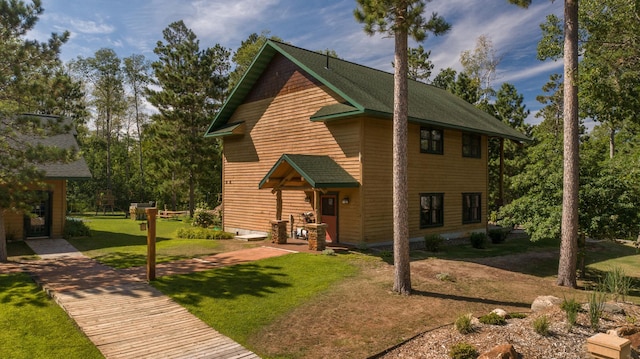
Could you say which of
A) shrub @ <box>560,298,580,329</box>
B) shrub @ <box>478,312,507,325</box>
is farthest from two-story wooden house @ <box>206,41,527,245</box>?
shrub @ <box>560,298,580,329</box>

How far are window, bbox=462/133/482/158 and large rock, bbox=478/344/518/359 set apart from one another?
16.9 meters

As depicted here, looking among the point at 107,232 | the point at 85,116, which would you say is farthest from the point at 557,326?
the point at 85,116

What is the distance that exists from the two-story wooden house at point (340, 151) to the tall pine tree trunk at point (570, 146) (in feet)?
21.5

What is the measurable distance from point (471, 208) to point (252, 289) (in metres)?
16.1

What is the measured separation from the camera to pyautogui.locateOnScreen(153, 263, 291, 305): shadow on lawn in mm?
10375

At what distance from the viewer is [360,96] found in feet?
56.4

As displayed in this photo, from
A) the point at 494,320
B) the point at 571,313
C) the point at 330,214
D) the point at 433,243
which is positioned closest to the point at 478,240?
the point at 433,243

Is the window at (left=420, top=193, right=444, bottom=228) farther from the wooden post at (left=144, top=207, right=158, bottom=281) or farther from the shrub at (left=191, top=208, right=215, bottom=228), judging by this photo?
the shrub at (left=191, top=208, right=215, bottom=228)

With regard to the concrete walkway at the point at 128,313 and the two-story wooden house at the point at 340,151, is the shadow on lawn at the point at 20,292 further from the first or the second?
the two-story wooden house at the point at 340,151

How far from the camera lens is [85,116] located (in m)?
48.7

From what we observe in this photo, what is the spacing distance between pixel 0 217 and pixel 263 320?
11.7 metres

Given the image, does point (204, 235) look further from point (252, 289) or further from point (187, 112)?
point (187, 112)

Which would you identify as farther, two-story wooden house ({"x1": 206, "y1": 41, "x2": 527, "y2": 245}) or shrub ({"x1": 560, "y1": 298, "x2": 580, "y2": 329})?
two-story wooden house ({"x1": 206, "y1": 41, "x2": 527, "y2": 245})

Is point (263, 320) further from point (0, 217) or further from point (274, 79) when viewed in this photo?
point (274, 79)
